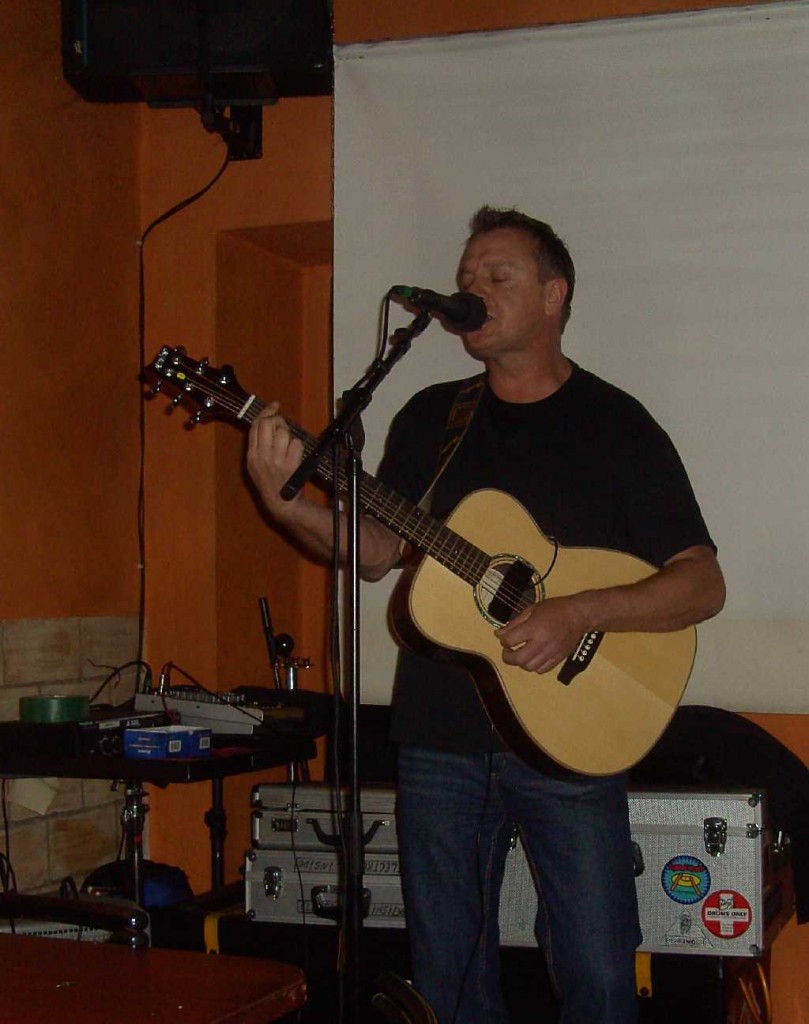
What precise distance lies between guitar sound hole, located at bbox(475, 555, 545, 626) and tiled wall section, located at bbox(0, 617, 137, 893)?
1535 millimetres

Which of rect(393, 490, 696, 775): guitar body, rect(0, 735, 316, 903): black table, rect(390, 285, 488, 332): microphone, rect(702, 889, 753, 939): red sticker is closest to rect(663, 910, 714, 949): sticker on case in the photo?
rect(702, 889, 753, 939): red sticker

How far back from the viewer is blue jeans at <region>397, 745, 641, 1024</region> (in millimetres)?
2209

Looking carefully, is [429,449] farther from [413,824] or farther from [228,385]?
[413,824]

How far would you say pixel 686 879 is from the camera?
2727 millimetres

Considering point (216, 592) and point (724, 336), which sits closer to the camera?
point (724, 336)

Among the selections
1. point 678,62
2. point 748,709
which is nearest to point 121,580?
point 748,709

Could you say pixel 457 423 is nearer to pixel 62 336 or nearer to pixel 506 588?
pixel 506 588

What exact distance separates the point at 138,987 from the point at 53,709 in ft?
6.68

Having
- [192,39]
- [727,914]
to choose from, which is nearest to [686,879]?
[727,914]

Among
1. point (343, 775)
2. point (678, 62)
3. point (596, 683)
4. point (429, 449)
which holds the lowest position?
point (343, 775)

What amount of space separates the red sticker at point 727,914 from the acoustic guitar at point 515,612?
562 millimetres

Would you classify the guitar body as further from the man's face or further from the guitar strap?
the man's face

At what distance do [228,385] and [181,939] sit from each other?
4.76ft

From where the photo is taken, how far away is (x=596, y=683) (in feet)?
7.78
